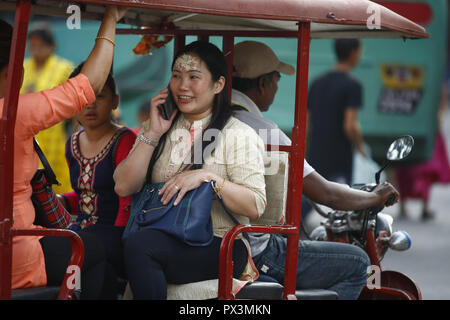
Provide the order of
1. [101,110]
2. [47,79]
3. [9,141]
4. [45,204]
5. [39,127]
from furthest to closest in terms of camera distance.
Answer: [47,79], [101,110], [45,204], [39,127], [9,141]

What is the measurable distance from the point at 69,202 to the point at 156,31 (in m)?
0.96

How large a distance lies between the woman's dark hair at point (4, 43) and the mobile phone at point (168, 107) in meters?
0.69

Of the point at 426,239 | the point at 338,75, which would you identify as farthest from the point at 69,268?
the point at 426,239

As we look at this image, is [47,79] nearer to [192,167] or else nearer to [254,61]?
[254,61]

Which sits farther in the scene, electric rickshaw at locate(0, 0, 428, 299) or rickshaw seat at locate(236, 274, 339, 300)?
rickshaw seat at locate(236, 274, 339, 300)

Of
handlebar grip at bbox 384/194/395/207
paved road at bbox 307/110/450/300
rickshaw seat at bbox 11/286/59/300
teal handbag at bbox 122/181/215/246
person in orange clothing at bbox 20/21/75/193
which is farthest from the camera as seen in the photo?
person in orange clothing at bbox 20/21/75/193

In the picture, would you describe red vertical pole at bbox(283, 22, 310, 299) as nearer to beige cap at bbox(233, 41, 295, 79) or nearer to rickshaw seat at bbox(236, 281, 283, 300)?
rickshaw seat at bbox(236, 281, 283, 300)

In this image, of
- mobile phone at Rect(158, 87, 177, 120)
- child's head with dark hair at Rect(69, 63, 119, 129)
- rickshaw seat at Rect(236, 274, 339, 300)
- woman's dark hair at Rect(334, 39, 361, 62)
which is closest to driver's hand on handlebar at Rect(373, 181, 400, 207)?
rickshaw seat at Rect(236, 274, 339, 300)

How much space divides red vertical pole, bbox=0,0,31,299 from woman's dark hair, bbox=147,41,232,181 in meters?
0.79

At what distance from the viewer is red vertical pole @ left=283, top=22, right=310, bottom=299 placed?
3.19 metres

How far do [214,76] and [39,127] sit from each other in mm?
872

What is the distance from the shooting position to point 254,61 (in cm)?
381

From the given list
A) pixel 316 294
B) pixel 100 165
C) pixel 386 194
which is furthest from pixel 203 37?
pixel 316 294

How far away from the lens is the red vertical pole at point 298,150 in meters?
3.19
